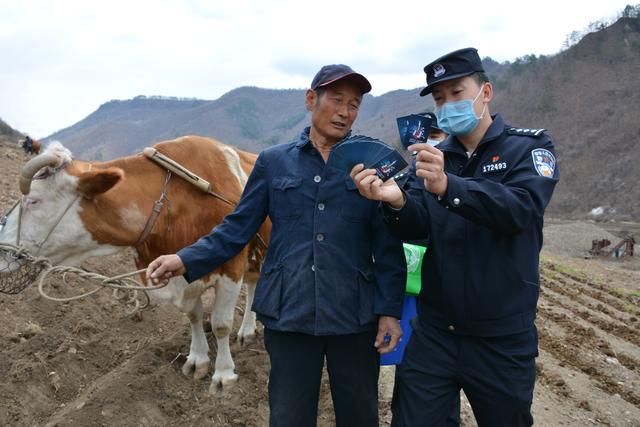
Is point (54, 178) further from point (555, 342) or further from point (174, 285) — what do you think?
point (555, 342)

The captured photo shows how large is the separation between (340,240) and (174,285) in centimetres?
206

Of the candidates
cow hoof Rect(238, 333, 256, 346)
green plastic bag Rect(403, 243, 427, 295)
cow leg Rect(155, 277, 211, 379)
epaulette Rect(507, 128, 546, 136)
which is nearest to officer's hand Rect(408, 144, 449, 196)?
epaulette Rect(507, 128, 546, 136)

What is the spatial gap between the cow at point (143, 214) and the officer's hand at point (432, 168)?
2.05 m

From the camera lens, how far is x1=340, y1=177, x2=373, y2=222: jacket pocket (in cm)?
245

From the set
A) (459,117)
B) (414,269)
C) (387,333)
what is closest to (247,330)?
(414,269)

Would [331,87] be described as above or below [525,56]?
below

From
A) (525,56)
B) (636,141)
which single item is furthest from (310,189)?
(525,56)

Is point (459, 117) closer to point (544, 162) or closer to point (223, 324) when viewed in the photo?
point (544, 162)

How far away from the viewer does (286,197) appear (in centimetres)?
251

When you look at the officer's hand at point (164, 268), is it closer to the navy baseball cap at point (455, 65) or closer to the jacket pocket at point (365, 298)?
the jacket pocket at point (365, 298)

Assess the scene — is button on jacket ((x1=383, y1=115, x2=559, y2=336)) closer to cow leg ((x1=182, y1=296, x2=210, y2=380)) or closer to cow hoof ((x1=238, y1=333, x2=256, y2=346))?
cow leg ((x1=182, y1=296, x2=210, y2=380))

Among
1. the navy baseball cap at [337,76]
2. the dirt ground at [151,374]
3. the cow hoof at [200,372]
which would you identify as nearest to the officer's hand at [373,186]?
the navy baseball cap at [337,76]

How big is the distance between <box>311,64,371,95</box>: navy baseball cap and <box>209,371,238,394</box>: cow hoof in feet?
9.10

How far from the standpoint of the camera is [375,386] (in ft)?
8.32
